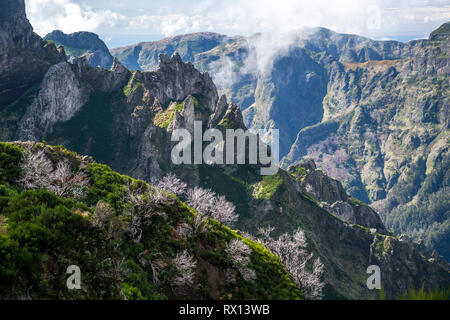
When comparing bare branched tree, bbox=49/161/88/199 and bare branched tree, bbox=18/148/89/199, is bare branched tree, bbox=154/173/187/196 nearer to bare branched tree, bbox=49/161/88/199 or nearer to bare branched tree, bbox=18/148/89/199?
bare branched tree, bbox=49/161/88/199

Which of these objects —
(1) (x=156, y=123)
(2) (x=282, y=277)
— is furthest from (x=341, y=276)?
(1) (x=156, y=123)

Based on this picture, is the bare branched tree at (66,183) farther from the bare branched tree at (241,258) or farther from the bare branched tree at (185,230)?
the bare branched tree at (241,258)

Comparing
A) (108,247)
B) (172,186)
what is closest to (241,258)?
(108,247)

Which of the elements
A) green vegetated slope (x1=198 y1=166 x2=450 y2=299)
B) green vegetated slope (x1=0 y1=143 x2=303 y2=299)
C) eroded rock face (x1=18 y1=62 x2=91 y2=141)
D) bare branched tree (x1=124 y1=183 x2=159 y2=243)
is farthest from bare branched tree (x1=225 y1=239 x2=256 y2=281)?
eroded rock face (x1=18 y1=62 x2=91 y2=141)
